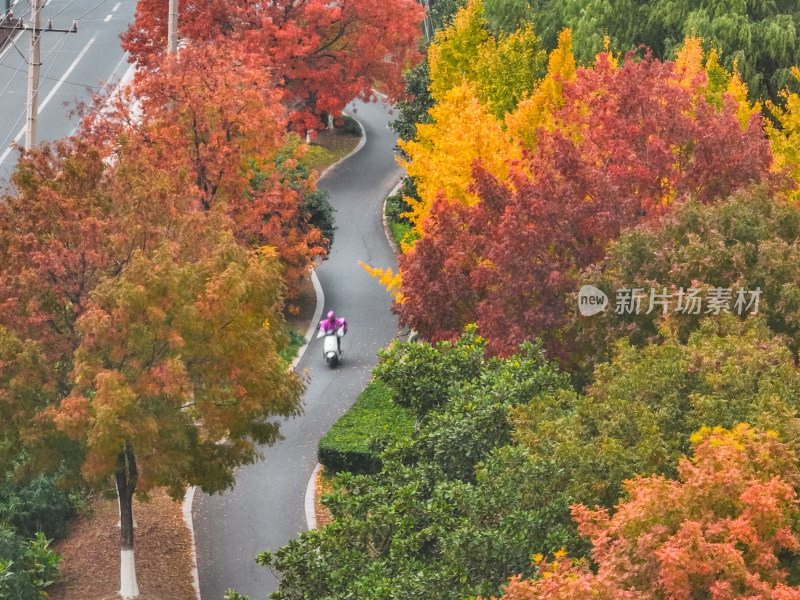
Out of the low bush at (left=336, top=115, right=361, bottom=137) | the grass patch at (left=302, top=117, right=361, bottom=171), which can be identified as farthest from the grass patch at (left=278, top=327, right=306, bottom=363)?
the low bush at (left=336, top=115, right=361, bottom=137)

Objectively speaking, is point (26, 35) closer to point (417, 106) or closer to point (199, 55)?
point (417, 106)

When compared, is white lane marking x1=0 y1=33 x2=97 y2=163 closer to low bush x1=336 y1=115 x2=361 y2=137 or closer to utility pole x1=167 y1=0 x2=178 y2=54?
low bush x1=336 y1=115 x2=361 y2=137

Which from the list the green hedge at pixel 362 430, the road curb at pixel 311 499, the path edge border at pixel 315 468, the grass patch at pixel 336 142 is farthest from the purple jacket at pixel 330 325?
the grass patch at pixel 336 142

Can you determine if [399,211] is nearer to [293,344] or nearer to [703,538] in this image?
[293,344]

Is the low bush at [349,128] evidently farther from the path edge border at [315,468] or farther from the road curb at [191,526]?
the road curb at [191,526]

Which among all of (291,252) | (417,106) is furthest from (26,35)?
(291,252)

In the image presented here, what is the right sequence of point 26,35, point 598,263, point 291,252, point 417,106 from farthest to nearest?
point 26,35, point 417,106, point 291,252, point 598,263
